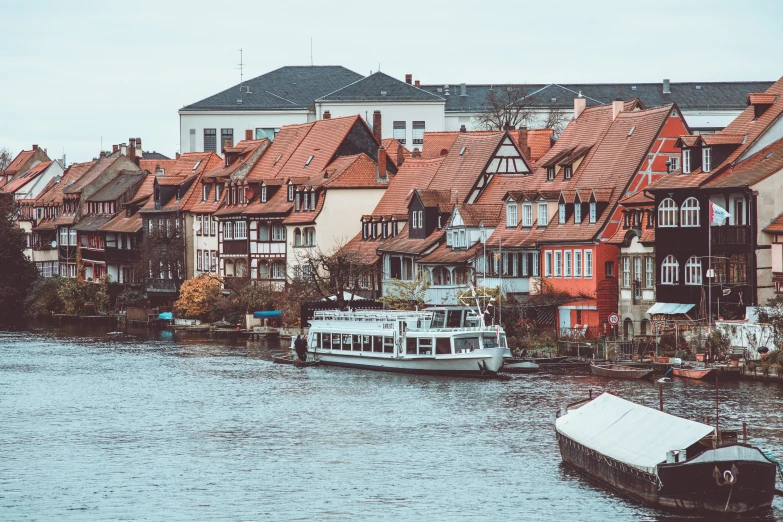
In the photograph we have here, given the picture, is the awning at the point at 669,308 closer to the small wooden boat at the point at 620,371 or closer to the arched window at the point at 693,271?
the arched window at the point at 693,271

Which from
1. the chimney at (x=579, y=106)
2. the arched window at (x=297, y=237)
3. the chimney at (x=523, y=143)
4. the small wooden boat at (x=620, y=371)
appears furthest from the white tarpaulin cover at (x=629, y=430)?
the arched window at (x=297, y=237)

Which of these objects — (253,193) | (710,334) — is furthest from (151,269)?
(710,334)

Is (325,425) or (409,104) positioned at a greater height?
(409,104)

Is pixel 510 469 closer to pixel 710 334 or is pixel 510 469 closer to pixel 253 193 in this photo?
pixel 710 334

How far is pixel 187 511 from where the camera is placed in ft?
127

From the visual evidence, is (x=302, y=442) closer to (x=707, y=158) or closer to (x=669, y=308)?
(x=669, y=308)

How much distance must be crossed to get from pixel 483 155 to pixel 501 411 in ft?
126

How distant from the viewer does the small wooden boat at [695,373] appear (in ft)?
198

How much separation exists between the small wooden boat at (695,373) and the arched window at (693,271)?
7954 millimetres

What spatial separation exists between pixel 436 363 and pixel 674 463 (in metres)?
31.7

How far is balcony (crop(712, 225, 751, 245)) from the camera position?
2645 inches

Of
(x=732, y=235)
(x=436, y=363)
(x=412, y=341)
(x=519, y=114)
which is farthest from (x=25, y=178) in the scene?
(x=732, y=235)

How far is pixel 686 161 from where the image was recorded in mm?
71375

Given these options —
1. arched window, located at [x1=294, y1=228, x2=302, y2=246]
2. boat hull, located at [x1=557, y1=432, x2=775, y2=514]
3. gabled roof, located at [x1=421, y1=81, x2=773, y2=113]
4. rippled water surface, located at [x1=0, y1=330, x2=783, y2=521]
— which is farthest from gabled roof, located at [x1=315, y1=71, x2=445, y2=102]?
boat hull, located at [x1=557, y1=432, x2=775, y2=514]
